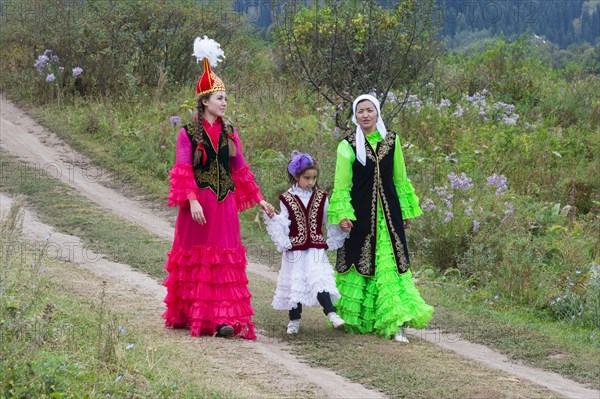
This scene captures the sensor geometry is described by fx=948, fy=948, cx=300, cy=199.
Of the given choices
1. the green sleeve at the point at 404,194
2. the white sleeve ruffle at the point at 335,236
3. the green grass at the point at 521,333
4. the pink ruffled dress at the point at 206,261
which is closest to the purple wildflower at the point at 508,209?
the green grass at the point at 521,333

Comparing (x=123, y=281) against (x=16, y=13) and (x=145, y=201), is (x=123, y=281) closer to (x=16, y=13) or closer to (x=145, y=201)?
(x=145, y=201)

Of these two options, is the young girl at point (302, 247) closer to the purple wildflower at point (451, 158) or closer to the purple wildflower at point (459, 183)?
the purple wildflower at point (459, 183)

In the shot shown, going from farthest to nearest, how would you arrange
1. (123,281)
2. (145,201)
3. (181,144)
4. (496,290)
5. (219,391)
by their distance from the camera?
(145,201) → (496,290) → (123,281) → (181,144) → (219,391)

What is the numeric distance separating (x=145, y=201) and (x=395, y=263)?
754 centimetres

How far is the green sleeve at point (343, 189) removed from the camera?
779 centimetres

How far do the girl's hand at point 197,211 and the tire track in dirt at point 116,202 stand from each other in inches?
43.9

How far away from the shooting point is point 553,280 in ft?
34.7

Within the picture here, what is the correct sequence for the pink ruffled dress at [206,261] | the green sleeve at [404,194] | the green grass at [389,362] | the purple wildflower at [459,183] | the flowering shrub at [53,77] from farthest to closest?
1. the flowering shrub at [53,77]
2. the purple wildflower at [459,183]
3. the green sleeve at [404,194]
4. the pink ruffled dress at [206,261]
5. the green grass at [389,362]

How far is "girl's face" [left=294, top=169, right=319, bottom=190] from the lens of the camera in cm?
777

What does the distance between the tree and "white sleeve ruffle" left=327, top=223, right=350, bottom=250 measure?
5.84 metres

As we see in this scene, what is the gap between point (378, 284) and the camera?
25.7 ft

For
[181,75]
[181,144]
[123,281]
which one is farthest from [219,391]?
[181,75]

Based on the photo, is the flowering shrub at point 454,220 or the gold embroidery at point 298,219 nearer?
the gold embroidery at point 298,219

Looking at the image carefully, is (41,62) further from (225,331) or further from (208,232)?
(225,331)
